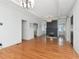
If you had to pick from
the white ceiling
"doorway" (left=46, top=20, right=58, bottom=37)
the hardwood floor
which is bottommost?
the hardwood floor

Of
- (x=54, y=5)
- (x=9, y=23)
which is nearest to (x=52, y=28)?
(x=54, y=5)

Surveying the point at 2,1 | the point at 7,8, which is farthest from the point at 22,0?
the point at 7,8

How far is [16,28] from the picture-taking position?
24.1ft

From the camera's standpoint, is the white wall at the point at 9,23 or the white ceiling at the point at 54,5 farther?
the white wall at the point at 9,23

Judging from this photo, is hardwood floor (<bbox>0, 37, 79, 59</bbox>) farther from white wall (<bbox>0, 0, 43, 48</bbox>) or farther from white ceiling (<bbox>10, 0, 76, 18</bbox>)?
white ceiling (<bbox>10, 0, 76, 18</bbox>)

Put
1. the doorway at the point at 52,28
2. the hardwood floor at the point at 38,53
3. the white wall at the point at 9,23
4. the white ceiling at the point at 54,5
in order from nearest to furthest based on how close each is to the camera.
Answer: the hardwood floor at the point at 38,53
the white ceiling at the point at 54,5
the white wall at the point at 9,23
the doorway at the point at 52,28

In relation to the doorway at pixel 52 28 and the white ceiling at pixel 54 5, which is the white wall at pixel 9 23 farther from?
the doorway at pixel 52 28

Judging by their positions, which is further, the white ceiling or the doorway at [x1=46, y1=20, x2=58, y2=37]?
the doorway at [x1=46, y1=20, x2=58, y2=37]

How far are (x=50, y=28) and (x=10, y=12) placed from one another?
1018 centimetres

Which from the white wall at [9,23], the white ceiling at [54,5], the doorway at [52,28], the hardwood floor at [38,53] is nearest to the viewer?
the hardwood floor at [38,53]

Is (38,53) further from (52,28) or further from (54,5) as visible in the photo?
(52,28)

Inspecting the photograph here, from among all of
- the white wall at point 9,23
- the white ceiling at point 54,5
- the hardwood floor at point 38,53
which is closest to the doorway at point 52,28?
the white ceiling at point 54,5

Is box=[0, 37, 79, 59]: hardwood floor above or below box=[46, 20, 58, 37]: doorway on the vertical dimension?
below

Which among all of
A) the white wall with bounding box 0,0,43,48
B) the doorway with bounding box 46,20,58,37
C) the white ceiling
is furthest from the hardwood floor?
the doorway with bounding box 46,20,58,37
